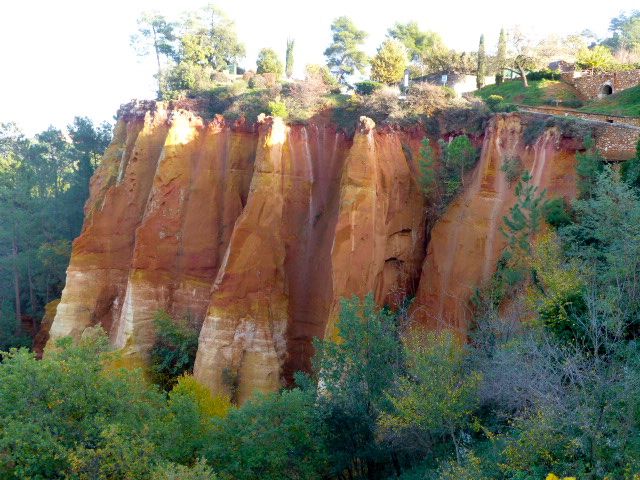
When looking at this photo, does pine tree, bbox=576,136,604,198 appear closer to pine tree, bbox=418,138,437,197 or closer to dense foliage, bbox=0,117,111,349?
pine tree, bbox=418,138,437,197

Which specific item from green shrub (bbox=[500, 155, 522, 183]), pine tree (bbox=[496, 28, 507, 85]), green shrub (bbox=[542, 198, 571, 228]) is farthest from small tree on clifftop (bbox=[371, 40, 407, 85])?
green shrub (bbox=[542, 198, 571, 228])

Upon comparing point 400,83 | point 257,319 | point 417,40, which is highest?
point 417,40

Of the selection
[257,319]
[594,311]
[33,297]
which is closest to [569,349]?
[594,311]

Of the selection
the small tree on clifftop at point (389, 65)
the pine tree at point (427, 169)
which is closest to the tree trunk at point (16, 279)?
the small tree on clifftop at point (389, 65)

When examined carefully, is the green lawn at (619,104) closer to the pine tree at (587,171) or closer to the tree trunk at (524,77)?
the tree trunk at (524,77)

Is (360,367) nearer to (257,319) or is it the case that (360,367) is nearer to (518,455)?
(518,455)

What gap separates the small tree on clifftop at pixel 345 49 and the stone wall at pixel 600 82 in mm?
14418

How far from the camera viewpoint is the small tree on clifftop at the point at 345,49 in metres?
37.2

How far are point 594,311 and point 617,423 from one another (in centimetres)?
276

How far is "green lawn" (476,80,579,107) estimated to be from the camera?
82.3 feet

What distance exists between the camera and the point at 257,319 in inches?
782

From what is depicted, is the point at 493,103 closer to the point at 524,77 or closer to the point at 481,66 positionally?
the point at 524,77

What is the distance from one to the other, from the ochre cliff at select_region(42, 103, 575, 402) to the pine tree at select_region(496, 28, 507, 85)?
10.2 meters

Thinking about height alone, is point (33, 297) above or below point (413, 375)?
below
